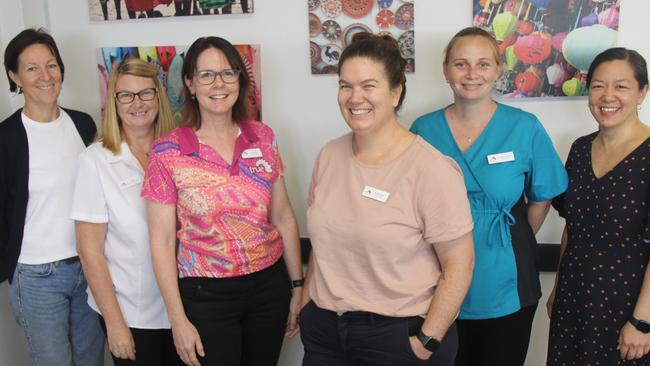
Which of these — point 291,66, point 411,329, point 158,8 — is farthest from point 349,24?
point 411,329

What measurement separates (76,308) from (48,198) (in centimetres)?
45

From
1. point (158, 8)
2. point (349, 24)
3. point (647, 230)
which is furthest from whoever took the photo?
point (158, 8)

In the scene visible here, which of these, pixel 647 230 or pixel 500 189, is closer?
pixel 647 230

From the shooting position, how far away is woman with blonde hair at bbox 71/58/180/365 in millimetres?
1797

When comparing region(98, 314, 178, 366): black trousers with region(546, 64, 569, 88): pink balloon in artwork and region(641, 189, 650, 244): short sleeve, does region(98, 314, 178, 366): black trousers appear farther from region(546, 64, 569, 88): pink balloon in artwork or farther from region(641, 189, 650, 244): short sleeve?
region(546, 64, 569, 88): pink balloon in artwork

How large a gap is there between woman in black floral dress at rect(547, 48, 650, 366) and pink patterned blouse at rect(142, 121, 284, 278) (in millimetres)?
1041

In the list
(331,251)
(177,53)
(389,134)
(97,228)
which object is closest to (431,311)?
(331,251)

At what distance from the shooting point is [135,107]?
73.3 inches

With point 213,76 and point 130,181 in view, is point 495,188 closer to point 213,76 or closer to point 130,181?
point 213,76

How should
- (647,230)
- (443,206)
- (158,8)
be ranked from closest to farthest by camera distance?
(443,206)
(647,230)
(158,8)

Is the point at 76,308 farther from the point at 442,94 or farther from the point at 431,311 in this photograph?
the point at 442,94

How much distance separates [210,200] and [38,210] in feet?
2.68

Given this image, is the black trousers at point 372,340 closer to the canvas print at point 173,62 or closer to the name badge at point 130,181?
the name badge at point 130,181

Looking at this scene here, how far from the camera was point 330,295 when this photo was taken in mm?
1514
